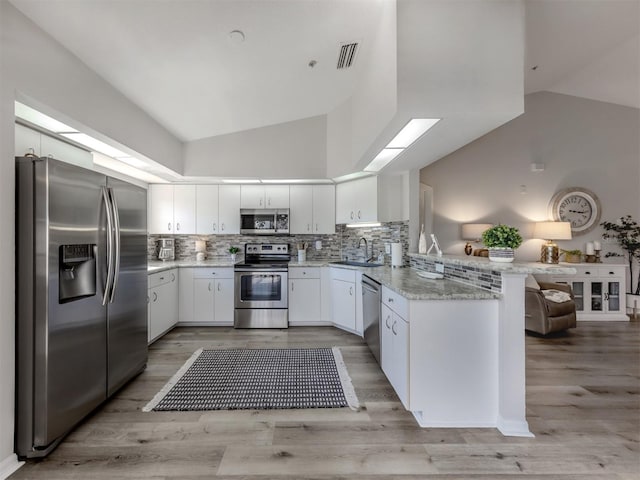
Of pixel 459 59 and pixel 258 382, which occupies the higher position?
pixel 459 59

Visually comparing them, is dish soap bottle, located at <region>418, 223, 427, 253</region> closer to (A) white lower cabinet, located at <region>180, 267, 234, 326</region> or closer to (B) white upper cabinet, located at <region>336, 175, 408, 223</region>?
(B) white upper cabinet, located at <region>336, 175, 408, 223</region>

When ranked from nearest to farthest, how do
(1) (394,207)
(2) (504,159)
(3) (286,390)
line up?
1. (3) (286,390)
2. (1) (394,207)
3. (2) (504,159)

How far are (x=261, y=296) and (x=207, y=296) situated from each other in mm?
815

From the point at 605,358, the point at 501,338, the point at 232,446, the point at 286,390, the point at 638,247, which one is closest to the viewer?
the point at 232,446

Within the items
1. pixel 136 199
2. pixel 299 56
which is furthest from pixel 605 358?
pixel 136 199

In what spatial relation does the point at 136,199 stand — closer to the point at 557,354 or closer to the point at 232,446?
the point at 232,446

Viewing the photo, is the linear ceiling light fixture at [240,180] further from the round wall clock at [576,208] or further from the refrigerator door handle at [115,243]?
the round wall clock at [576,208]

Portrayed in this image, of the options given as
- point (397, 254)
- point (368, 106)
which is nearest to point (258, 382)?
point (397, 254)

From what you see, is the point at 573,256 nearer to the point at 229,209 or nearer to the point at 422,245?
the point at 422,245

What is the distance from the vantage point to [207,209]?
15.0 feet

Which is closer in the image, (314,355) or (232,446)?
(232,446)

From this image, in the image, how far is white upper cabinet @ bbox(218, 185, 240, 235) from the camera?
15.0 feet

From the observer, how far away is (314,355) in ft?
10.4

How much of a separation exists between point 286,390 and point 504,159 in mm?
5339
